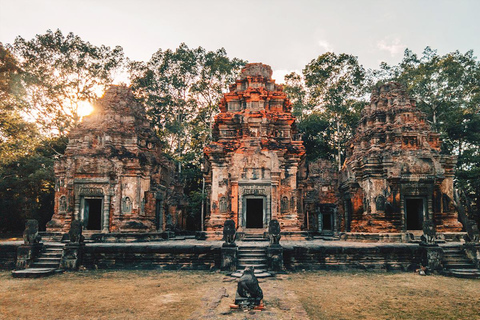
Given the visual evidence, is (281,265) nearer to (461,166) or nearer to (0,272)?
(0,272)

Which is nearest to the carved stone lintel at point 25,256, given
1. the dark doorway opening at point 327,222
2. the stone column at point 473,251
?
the stone column at point 473,251

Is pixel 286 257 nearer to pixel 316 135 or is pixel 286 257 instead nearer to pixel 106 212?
pixel 106 212

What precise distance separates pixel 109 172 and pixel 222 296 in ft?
33.7

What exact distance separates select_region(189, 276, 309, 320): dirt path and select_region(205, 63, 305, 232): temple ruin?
301 inches

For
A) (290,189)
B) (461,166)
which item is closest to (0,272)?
(290,189)

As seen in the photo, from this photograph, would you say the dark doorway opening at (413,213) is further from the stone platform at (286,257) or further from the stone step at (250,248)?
the stone step at (250,248)

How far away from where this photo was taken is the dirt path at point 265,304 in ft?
19.1

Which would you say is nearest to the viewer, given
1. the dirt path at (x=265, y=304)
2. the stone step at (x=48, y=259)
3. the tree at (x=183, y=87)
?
the dirt path at (x=265, y=304)

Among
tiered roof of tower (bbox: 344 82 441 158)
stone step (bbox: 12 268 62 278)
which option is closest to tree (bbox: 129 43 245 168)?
tiered roof of tower (bbox: 344 82 441 158)

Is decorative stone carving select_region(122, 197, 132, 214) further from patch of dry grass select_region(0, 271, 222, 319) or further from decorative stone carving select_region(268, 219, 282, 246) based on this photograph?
decorative stone carving select_region(268, 219, 282, 246)

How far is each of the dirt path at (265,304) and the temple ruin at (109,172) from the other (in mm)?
8770

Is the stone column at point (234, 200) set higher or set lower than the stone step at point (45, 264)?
higher

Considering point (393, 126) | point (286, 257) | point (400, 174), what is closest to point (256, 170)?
point (286, 257)

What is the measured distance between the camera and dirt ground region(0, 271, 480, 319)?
6.11 meters
